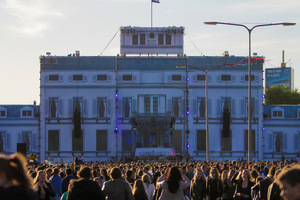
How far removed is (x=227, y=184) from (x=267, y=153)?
220 feet

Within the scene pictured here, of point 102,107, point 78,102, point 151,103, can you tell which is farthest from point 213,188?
point 78,102

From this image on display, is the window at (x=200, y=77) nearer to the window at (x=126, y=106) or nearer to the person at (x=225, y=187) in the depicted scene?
the window at (x=126, y=106)

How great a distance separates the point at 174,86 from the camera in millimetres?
85188

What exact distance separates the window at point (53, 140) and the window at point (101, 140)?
197 inches

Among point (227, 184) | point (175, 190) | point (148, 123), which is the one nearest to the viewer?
point (175, 190)

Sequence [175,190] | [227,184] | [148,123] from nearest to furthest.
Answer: [175,190] < [227,184] < [148,123]

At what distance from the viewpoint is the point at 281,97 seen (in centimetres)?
12288

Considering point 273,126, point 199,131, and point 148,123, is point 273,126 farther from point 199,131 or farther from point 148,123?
point 148,123

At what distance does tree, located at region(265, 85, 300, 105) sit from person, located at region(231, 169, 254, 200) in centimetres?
10428

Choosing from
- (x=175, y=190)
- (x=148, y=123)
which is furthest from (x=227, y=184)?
(x=148, y=123)

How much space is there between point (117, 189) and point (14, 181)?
6797 mm

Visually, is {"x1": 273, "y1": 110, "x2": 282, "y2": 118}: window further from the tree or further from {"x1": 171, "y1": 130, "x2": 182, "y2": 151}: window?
the tree

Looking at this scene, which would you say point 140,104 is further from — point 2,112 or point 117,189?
point 117,189

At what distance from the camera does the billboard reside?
157 meters
